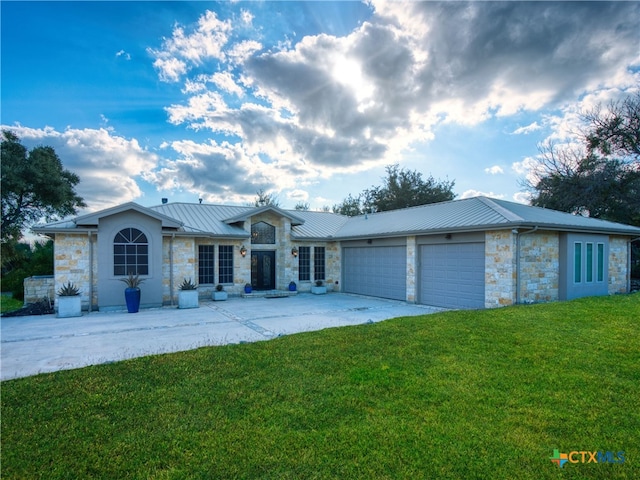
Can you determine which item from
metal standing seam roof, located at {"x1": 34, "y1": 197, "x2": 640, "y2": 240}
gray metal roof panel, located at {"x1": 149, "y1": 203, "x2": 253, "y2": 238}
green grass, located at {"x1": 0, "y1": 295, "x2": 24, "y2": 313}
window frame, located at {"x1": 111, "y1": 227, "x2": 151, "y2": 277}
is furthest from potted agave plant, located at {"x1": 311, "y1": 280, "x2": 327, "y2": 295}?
green grass, located at {"x1": 0, "y1": 295, "x2": 24, "y2": 313}

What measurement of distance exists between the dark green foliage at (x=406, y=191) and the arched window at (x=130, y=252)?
70.4 ft

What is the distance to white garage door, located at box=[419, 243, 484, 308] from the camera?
10.8m

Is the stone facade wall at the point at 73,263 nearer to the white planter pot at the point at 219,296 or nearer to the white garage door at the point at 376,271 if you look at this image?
the white planter pot at the point at 219,296

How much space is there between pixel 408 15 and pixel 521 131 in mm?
8255

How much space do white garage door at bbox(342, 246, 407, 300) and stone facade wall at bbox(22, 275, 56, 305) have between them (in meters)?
12.2

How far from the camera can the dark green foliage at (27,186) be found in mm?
16391

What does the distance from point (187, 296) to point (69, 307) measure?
3.39 metres

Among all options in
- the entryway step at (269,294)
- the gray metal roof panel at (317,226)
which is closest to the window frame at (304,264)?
the gray metal roof panel at (317,226)

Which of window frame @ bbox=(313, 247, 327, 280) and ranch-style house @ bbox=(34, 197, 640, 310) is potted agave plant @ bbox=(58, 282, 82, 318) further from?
window frame @ bbox=(313, 247, 327, 280)

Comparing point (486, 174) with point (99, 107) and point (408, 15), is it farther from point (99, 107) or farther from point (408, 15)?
point (99, 107)

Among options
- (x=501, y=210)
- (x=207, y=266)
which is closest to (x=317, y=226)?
A: (x=207, y=266)

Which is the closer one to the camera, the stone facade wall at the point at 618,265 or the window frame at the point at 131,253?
the window frame at the point at 131,253

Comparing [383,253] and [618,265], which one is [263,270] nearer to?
[383,253]

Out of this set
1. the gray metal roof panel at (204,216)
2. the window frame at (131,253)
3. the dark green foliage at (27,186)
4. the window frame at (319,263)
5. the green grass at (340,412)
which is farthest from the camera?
the window frame at (319,263)
